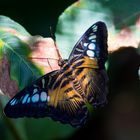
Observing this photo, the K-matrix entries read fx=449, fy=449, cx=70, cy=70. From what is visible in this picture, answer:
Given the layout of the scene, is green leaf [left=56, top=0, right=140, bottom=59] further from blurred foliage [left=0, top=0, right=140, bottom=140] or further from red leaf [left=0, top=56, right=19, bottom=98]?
red leaf [left=0, top=56, right=19, bottom=98]

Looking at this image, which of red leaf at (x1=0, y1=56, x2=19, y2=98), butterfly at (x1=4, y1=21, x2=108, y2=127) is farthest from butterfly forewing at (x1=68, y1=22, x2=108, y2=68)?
red leaf at (x1=0, y1=56, x2=19, y2=98)

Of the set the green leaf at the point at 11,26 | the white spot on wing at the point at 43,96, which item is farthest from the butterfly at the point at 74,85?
the green leaf at the point at 11,26

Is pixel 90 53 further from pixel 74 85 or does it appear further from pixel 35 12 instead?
pixel 35 12

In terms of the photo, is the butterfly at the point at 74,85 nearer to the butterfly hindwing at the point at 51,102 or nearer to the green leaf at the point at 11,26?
the butterfly hindwing at the point at 51,102

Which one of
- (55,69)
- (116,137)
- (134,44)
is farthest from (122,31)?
(116,137)

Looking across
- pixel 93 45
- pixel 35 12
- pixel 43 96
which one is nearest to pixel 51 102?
pixel 43 96

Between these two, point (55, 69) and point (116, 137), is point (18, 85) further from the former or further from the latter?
point (116, 137)
